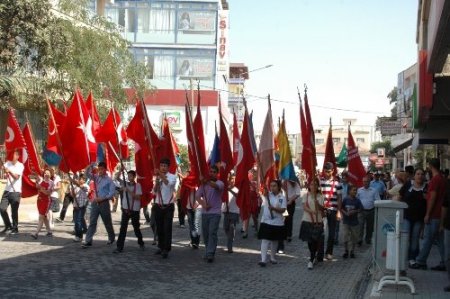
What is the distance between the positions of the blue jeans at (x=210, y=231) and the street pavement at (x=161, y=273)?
251mm

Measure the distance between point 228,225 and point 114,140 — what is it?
147 inches

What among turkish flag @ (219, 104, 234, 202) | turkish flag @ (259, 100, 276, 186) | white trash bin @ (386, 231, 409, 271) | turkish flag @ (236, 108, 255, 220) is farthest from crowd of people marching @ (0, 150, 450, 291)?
turkish flag @ (259, 100, 276, 186)

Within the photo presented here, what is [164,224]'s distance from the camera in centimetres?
1291

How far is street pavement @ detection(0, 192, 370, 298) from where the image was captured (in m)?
9.38

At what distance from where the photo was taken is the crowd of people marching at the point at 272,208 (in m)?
11.8

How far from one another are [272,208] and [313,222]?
0.80 m

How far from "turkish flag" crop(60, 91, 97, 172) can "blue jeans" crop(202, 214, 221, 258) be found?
123 inches

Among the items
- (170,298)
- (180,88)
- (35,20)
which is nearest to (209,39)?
(180,88)

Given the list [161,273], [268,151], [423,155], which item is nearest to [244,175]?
[268,151]

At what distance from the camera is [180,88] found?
184 ft

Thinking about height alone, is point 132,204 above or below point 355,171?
below

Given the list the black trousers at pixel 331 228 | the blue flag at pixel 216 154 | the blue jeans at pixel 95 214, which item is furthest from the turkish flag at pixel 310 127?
the blue jeans at pixel 95 214

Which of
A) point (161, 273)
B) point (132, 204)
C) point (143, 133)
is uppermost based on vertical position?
point (143, 133)

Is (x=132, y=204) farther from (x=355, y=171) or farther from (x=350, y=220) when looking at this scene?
(x=355, y=171)
